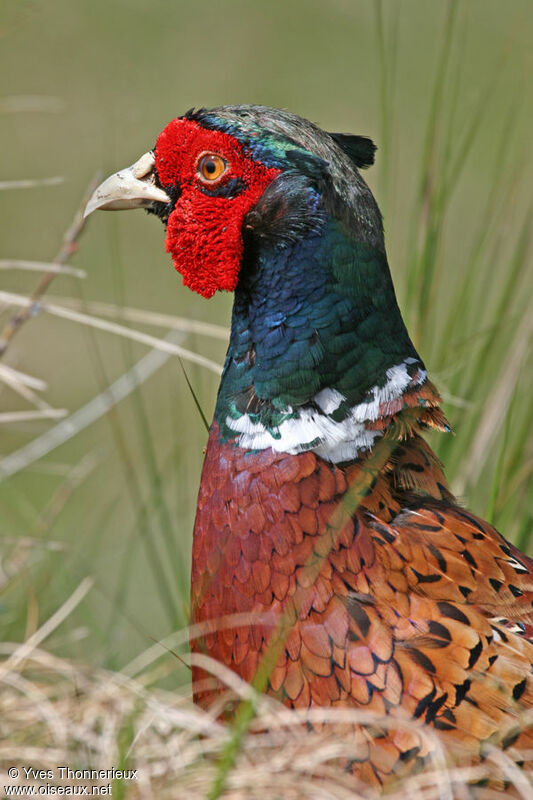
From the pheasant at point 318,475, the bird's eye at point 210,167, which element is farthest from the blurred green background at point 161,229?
the bird's eye at point 210,167

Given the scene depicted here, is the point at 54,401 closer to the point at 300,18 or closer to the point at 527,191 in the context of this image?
the point at 527,191

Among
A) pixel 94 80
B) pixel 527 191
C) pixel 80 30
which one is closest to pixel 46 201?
pixel 94 80

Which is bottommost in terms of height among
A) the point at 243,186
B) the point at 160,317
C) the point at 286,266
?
the point at 160,317

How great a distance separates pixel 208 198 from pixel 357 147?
1.10ft

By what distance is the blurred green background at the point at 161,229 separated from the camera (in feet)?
7.81

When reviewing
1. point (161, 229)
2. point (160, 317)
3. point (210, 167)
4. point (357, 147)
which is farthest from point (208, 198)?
point (161, 229)

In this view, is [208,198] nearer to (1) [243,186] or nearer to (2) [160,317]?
(1) [243,186]

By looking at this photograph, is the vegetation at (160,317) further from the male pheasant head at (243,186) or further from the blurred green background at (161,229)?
the male pheasant head at (243,186)

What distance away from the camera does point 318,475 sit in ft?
5.71

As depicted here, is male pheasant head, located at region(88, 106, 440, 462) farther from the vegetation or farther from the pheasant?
the vegetation

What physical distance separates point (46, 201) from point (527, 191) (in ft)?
9.22

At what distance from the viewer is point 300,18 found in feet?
23.4

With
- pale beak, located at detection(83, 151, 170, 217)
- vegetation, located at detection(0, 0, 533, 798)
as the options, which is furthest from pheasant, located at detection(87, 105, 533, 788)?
vegetation, located at detection(0, 0, 533, 798)

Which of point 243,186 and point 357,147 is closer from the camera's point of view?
point 243,186
